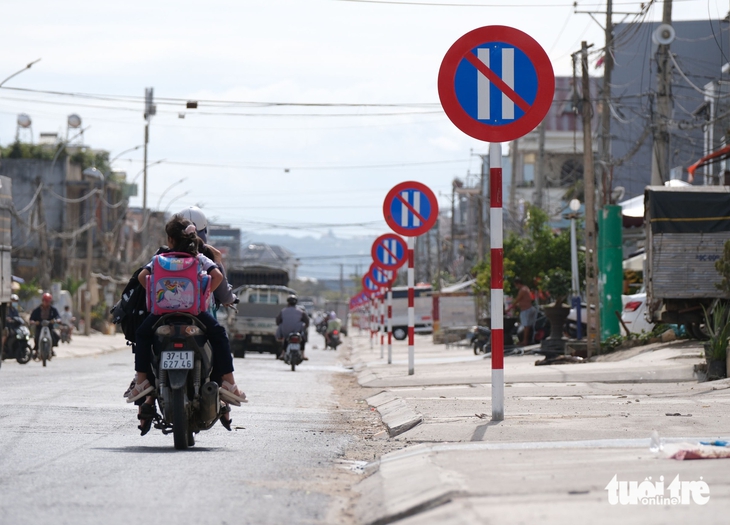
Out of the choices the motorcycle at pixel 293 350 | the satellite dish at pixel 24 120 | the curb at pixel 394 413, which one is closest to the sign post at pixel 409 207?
the curb at pixel 394 413

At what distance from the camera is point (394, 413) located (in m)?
11.7

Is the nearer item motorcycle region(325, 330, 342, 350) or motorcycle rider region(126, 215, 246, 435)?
motorcycle rider region(126, 215, 246, 435)

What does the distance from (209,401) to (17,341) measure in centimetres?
1922

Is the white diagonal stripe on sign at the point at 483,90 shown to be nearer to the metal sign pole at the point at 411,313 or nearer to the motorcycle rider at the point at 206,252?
A: the motorcycle rider at the point at 206,252

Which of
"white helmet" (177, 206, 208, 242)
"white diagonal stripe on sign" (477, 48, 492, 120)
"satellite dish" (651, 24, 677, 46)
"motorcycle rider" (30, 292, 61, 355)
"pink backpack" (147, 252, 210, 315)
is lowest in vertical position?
"motorcycle rider" (30, 292, 61, 355)

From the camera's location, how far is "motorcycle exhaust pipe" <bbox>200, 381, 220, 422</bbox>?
8.26m

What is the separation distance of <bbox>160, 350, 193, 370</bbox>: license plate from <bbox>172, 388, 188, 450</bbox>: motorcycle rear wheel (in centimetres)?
17

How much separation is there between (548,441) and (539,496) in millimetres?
2444

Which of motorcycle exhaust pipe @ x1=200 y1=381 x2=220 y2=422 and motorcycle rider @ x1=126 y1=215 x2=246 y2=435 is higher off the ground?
motorcycle rider @ x1=126 y1=215 x2=246 y2=435

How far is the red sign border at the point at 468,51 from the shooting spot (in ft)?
29.3

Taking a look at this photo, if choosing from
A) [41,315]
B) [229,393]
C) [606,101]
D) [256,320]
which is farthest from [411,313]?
[256,320]

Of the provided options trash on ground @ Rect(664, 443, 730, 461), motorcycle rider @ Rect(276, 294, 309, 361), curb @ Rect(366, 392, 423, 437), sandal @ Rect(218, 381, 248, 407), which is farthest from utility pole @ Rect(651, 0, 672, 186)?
trash on ground @ Rect(664, 443, 730, 461)

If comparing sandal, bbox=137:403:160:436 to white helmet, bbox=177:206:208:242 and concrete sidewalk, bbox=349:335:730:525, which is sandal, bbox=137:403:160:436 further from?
concrete sidewalk, bbox=349:335:730:525

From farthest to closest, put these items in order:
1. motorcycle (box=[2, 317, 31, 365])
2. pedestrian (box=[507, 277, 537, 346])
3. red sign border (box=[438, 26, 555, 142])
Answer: pedestrian (box=[507, 277, 537, 346]) → motorcycle (box=[2, 317, 31, 365]) → red sign border (box=[438, 26, 555, 142])
